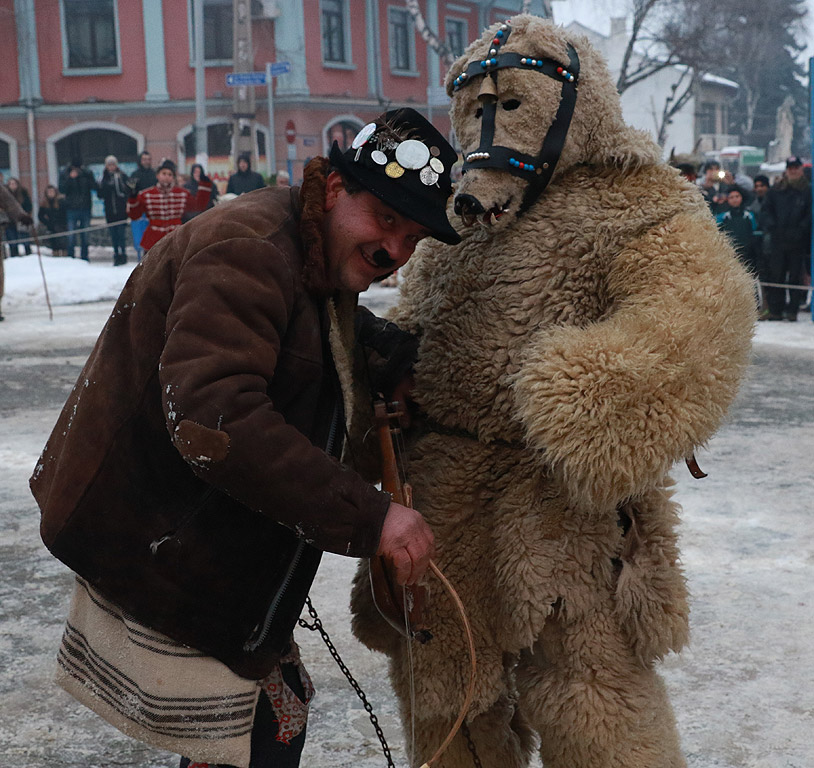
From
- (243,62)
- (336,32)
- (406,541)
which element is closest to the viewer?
(406,541)

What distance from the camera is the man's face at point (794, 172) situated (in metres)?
10.7

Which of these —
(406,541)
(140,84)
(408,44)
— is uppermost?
(408,44)

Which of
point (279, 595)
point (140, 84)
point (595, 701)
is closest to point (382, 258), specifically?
point (279, 595)

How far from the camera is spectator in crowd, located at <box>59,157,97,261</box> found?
16.8 meters

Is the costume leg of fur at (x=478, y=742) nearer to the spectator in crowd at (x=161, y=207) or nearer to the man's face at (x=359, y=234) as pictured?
the man's face at (x=359, y=234)

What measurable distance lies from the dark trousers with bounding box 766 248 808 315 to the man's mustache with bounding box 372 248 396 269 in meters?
9.75

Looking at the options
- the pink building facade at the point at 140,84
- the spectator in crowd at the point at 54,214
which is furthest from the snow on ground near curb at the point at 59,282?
the pink building facade at the point at 140,84

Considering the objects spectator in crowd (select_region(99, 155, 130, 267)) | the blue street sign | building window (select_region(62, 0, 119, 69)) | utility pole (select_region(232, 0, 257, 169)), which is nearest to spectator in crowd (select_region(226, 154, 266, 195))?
spectator in crowd (select_region(99, 155, 130, 267))

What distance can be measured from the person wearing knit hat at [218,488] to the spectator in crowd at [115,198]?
1520cm

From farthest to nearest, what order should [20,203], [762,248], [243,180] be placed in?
[20,203], [243,180], [762,248]

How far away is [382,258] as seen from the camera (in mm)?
1919

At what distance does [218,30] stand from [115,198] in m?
11.4

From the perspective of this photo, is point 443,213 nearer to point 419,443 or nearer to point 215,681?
point 419,443

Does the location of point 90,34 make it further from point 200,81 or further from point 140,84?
point 200,81
